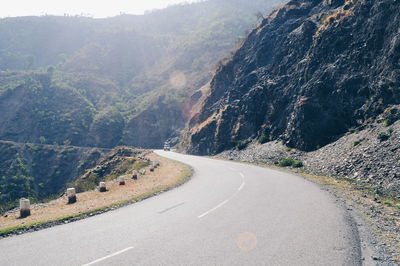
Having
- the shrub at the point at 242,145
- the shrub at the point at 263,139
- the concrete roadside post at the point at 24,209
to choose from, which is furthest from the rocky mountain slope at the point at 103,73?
the concrete roadside post at the point at 24,209

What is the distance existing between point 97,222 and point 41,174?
63.1 meters

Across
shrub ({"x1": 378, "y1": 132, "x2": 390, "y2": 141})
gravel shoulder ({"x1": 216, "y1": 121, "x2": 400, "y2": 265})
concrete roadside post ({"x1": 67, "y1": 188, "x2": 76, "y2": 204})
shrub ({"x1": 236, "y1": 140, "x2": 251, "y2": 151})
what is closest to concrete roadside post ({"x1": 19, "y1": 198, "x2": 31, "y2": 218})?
concrete roadside post ({"x1": 67, "y1": 188, "x2": 76, "y2": 204})

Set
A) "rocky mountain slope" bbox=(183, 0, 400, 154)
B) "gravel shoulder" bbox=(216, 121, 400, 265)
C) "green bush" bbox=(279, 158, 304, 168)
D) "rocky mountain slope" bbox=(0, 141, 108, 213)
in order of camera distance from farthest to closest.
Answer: "rocky mountain slope" bbox=(0, 141, 108, 213)
"rocky mountain slope" bbox=(183, 0, 400, 154)
"green bush" bbox=(279, 158, 304, 168)
"gravel shoulder" bbox=(216, 121, 400, 265)

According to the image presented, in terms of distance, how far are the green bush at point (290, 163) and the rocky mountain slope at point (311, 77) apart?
277cm

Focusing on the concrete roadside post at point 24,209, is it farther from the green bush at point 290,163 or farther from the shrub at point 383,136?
the shrub at point 383,136

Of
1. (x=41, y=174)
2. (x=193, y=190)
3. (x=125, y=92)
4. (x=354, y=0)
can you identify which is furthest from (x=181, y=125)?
(x=193, y=190)

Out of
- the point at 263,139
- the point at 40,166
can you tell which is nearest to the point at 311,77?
the point at 263,139

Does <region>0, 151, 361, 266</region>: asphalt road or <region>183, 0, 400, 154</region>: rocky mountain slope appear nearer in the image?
<region>0, 151, 361, 266</region>: asphalt road

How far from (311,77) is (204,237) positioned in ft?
97.5

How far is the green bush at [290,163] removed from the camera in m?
25.3

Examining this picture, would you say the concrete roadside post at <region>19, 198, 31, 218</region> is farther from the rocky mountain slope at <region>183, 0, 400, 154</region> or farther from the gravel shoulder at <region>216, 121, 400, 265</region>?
the rocky mountain slope at <region>183, 0, 400, 154</region>

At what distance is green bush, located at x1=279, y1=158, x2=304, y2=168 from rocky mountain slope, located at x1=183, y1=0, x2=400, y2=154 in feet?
9.08

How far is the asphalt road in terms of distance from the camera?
19.8 feet

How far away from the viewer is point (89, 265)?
5.74 m
